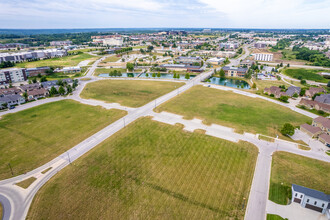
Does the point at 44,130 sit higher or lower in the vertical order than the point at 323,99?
lower

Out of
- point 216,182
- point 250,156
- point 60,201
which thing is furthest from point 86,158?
point 250,156

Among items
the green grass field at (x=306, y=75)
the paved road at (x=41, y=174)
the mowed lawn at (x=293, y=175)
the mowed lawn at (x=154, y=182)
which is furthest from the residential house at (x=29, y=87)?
the green grass field at (x=306, y=75)

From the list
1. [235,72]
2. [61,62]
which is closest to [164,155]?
[235,72]

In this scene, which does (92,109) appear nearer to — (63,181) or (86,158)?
(86,158)

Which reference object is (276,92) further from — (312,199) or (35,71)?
(35,71)

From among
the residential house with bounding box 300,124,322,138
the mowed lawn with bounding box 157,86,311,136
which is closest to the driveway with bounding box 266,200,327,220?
the mowed lawn with bounding box 157,86,311,136

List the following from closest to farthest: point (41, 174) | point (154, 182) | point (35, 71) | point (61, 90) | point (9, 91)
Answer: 1. point (154, 182)
2. point (41, 174)
3. point (61, 90)
4. point (9, 91)
5. point (35, 71)
